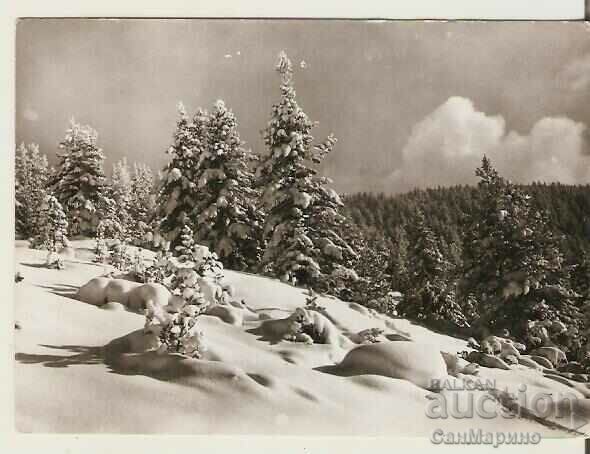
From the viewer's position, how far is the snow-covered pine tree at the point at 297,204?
27.7ft

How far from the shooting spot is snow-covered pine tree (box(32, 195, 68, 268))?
27.3ft

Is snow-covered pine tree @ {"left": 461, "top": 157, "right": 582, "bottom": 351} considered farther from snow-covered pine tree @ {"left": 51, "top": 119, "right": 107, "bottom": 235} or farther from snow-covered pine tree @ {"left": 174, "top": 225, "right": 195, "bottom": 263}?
snow-covered pine tree @ {"left": 51, "top": 119, "right": 107, "bottom": 235}

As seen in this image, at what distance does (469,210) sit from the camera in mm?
8508

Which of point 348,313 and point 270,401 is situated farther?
point 348,313

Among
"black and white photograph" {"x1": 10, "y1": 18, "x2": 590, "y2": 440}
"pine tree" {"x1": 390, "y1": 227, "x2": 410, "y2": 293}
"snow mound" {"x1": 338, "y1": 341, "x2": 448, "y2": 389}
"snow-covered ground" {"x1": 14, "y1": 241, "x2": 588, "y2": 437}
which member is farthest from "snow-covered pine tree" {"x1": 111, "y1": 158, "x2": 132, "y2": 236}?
"pine tree" {"x1": 390, "y1": 227, "x2": 410, "y2": 293}

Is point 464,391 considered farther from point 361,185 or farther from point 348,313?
point 361,185

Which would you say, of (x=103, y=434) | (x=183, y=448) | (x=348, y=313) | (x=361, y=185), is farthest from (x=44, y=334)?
(x=361, y=185)

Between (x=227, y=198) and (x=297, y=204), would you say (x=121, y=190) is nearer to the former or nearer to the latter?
(x=227, y=198)

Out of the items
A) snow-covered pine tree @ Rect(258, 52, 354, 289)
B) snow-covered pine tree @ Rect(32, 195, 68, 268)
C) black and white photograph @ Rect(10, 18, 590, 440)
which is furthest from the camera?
snow-covered pine tree @ Rect(258, 52, 354, 289)

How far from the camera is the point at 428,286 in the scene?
845 cm

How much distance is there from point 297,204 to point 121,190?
2.48m

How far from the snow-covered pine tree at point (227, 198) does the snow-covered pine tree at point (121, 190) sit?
0.96 metres

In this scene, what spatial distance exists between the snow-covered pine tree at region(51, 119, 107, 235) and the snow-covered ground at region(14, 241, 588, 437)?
3.48 feet

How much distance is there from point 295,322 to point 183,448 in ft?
7.23
